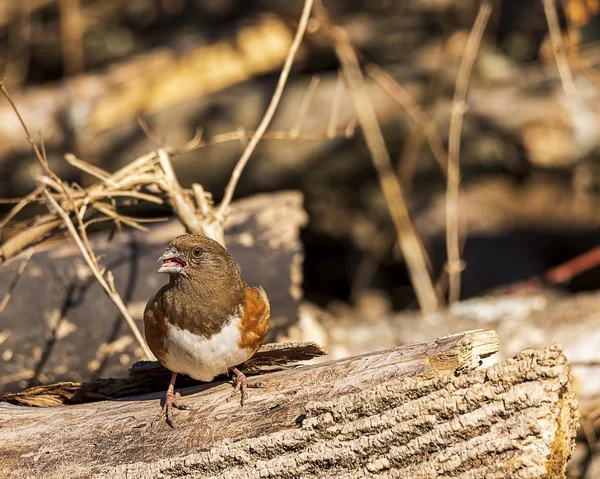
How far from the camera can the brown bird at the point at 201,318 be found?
9.29 ft

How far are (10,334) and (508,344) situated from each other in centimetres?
257

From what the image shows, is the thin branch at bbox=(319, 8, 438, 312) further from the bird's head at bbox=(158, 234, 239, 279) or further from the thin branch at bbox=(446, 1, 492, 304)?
the bird's head at bbox=(158, 234, 239, 279)

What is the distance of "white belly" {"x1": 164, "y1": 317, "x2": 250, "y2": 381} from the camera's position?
9.24ft

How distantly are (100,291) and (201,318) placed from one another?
128 centimetres

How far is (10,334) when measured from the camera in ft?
12.6

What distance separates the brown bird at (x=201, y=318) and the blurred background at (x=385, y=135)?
8.19 feet

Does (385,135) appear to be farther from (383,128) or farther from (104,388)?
(104,388)

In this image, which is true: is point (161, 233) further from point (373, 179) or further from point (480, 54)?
point (480, 54)

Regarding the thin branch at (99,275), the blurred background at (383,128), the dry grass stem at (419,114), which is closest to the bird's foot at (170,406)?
the thin branch at (99,275)

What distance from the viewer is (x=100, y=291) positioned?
4020 millimetres

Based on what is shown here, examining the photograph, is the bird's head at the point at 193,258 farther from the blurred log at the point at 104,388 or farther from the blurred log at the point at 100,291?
the blurred log at the point at 100,291

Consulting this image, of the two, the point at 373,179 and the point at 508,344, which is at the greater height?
the point at 373,179

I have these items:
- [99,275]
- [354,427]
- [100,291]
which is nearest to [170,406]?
[354,427]

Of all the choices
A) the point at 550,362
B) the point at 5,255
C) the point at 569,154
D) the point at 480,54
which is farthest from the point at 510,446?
the point at 480,54
